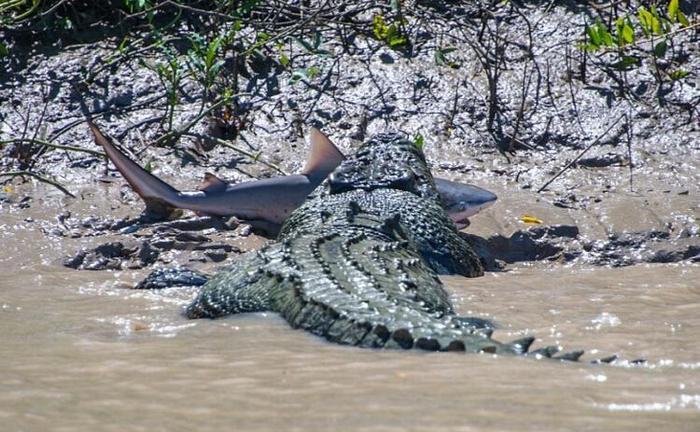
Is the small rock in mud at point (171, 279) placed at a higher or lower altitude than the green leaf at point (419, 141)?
lower

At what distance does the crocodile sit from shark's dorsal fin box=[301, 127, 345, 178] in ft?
0.52

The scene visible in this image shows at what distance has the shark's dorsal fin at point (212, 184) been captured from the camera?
22.0ft

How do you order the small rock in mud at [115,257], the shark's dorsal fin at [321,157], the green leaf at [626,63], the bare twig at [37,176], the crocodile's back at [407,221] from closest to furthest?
the crocodile's back at [407,221] < the small rock in mud at [115,257] < the shark's dorsal fin at [321,157] < the bare twig at [37,176] < the green leaf at [626,63]


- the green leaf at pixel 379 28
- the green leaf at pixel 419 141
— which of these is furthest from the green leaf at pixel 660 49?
the green leaf at pixel 379 28

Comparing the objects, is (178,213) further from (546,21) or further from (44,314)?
(546,21)

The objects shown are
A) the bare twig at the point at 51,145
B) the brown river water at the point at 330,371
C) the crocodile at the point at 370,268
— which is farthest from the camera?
the bare twig at the point at 51,145

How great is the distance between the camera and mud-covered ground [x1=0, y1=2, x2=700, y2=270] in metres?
6.55

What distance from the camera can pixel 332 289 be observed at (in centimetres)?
435

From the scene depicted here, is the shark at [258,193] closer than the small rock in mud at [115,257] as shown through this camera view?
No

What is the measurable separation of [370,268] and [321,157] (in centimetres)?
210

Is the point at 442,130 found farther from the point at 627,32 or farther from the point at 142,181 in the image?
the point at 142,181

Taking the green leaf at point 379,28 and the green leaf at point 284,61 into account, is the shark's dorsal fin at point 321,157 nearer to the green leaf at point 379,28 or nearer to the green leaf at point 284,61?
the green leaf at point 284,61

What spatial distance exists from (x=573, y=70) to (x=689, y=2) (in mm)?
1054

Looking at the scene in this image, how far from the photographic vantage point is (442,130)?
7.82 m
